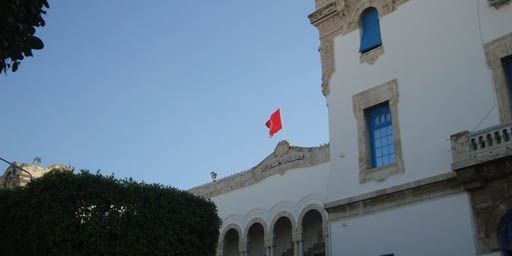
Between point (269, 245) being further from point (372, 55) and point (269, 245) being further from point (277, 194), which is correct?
point (372, 55)

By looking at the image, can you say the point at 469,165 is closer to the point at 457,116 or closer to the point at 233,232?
the point at 457,116

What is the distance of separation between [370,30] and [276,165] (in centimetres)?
997

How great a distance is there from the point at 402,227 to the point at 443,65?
4.12m

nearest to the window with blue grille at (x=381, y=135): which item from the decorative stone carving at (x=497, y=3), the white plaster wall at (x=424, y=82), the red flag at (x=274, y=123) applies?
the white plaster wall at (x=424, y=82)

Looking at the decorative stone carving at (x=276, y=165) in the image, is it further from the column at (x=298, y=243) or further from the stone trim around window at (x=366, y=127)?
the stone trim around window at (x=366, y=127)

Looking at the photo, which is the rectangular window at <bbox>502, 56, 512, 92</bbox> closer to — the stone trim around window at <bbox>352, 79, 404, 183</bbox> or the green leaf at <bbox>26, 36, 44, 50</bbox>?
the stone trim around window at <bbox>352, 79, 404, 183</bbox>

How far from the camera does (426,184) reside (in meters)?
14.2

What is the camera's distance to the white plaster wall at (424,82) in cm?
1416

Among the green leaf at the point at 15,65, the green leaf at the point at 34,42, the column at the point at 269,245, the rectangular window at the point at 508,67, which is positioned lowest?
the green leaf at the point at 15,65

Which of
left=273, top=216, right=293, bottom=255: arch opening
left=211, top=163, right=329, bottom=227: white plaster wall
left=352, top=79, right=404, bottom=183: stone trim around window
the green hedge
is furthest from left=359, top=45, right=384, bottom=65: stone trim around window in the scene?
left=273, top=216, right=293, bottom=255: arch opening

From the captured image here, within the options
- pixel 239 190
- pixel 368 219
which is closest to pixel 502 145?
pixel 368 219

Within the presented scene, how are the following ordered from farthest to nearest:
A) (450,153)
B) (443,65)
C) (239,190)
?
(239,190), (443,65), (450,153)

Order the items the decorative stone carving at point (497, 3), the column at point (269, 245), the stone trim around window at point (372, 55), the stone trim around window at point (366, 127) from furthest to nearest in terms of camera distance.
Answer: the column at point (269, 245) → the stone trim around window at point (372, 55) → the stone trim around window at point (366, 127) → the decorative stone carving at point (497, 3)

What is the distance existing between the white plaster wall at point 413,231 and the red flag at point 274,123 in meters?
10.4
